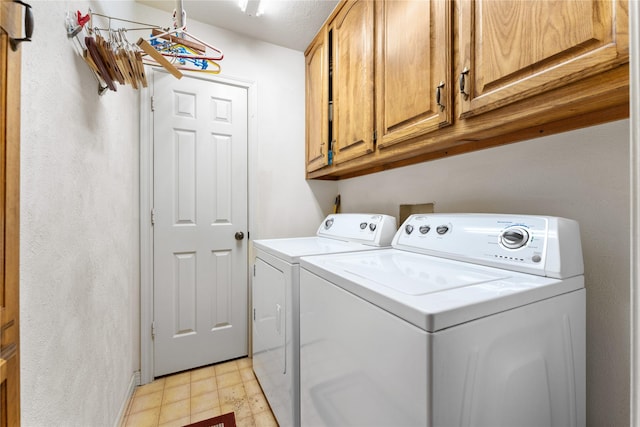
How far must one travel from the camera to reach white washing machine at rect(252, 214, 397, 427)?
122 cm

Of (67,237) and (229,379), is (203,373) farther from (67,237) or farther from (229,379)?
(67,237)

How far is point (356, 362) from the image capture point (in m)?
0.77

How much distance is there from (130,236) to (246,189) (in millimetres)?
842

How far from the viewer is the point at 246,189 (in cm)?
218

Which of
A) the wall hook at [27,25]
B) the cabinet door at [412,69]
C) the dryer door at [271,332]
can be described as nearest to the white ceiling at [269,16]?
the cabinet door at [412,69]

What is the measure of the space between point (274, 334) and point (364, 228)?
79 cm

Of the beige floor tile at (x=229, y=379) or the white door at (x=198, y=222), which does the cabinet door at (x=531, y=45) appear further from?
the beige floor tile at (x=229, y=379)

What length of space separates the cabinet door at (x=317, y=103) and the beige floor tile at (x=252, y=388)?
1.61m

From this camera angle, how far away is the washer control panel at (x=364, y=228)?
5.08 feet

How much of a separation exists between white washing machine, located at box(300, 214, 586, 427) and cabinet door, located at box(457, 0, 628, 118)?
0.42m

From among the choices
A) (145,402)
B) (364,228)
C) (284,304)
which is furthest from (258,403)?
(364,228)

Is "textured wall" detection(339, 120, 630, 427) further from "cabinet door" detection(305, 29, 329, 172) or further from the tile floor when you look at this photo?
the tile floor

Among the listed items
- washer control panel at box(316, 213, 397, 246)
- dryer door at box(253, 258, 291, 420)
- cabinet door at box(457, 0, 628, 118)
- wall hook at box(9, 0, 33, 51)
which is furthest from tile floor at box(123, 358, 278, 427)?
cabinet door at box(457, 0, 628, 118)

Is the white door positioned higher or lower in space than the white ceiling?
lower
